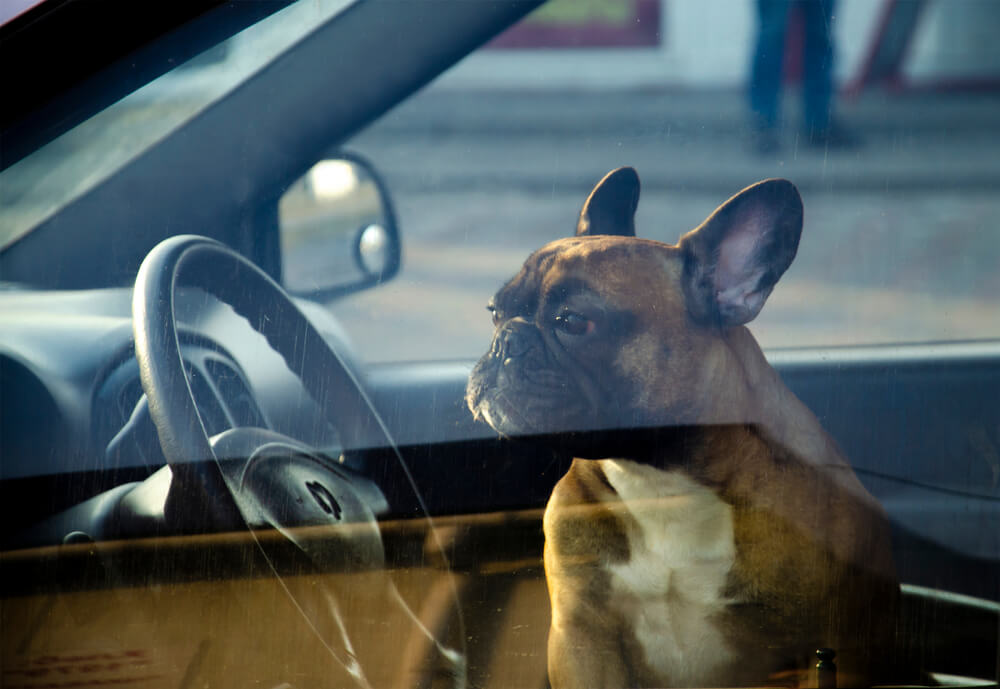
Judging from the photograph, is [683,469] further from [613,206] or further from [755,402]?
[613,206]

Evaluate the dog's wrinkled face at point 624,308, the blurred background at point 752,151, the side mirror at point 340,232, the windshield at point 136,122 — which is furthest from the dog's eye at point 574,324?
the windshield at point 136,122

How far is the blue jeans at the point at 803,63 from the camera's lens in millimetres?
1129

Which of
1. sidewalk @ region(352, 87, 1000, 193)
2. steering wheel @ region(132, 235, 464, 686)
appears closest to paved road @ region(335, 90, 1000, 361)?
sidewalk @ region(352, 87, 1000, 193)

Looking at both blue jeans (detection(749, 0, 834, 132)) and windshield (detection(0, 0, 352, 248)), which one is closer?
blue jeans (detection(749, 0, 834, 132))

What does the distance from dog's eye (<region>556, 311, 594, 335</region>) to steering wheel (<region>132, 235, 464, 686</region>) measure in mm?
323

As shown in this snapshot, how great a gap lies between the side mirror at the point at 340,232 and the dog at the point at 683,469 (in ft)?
0.79

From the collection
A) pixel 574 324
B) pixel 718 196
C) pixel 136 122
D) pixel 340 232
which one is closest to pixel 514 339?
pixel 574 324

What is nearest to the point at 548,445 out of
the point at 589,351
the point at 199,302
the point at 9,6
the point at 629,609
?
the point at 589,351

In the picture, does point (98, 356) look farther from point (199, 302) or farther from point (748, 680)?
point (748, 680)

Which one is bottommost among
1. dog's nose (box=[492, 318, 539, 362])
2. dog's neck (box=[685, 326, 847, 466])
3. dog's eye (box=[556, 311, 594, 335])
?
dog's neck (box=[685, 326, 847, 466])

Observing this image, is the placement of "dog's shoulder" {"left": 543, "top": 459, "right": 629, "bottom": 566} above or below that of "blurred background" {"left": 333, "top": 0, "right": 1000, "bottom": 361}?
below

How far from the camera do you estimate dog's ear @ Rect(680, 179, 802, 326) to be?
3.60 ft

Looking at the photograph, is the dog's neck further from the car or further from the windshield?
the windshield

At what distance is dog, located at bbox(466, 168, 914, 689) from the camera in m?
1.11
